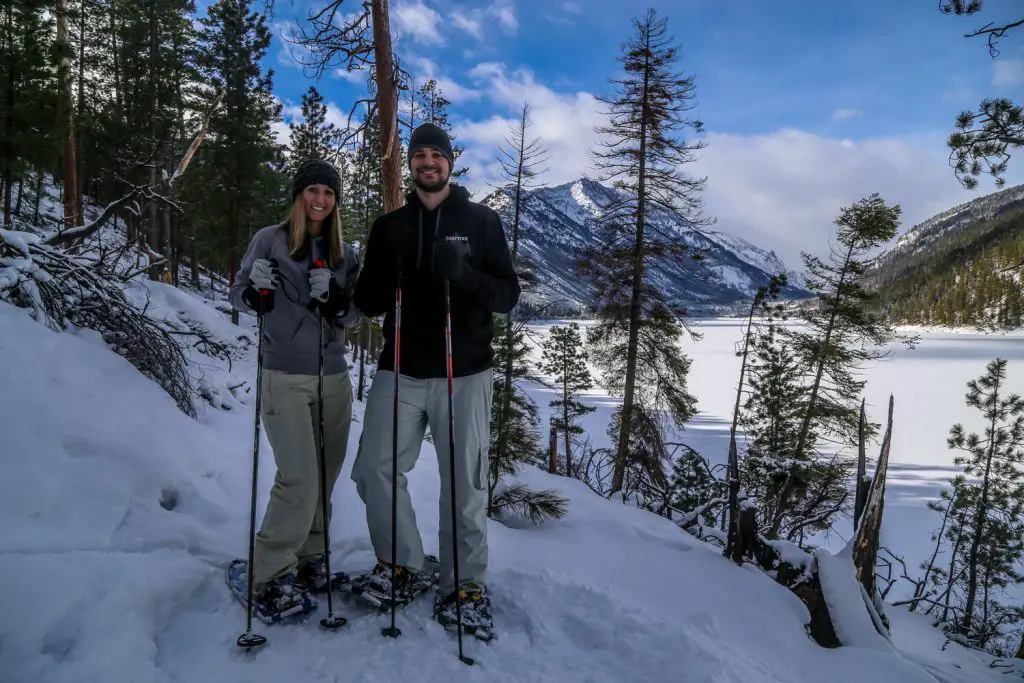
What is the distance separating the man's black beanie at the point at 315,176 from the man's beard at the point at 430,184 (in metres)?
0.47

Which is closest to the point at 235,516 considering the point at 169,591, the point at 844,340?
the point at 169,591

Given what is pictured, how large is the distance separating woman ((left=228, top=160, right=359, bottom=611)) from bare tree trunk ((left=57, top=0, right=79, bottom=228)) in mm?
13118

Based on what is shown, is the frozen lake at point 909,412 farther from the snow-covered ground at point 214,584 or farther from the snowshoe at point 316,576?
the snowshoe at point 316,576

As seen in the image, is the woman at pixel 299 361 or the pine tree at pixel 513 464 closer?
the woman at pixel 299 361

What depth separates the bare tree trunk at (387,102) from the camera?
16.8 ft

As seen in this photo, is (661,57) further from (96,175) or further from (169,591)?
(96,175)

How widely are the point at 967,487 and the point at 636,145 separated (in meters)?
17.5

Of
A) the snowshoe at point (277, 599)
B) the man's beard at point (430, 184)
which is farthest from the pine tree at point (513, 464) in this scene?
the man's beard at point (430, 184)

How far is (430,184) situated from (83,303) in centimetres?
346

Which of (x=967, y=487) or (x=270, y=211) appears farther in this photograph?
(x=270, y=211)

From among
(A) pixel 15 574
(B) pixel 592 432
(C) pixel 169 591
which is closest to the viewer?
(A) pixel 15 574

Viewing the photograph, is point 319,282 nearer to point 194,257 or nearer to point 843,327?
point 843,327

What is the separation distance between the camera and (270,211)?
23781 millimetres

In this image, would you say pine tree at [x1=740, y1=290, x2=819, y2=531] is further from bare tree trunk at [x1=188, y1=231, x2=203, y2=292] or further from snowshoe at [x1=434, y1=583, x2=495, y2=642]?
bare tree trunk at [x1=188, y1=231, x2=203, y2=292]
